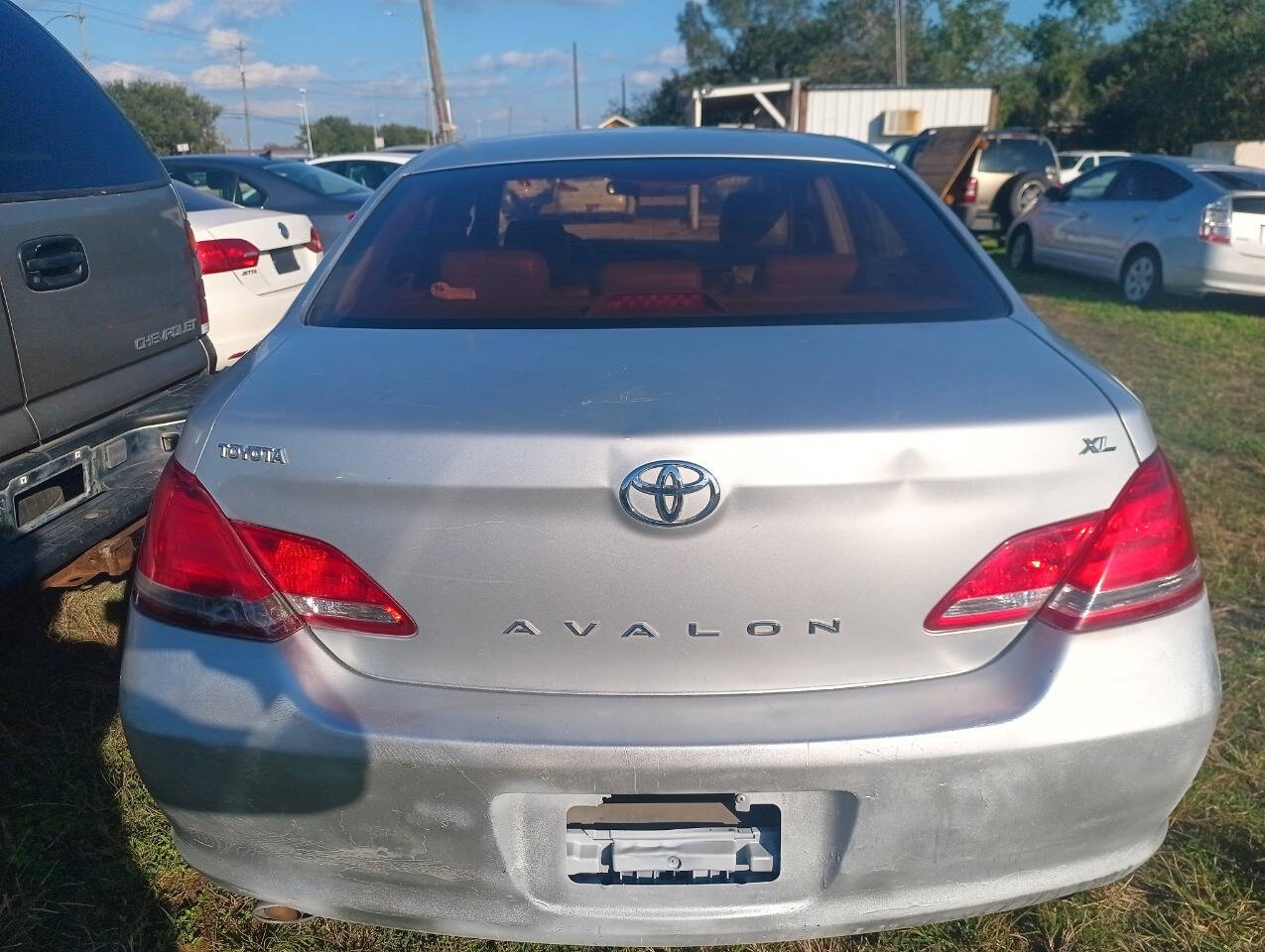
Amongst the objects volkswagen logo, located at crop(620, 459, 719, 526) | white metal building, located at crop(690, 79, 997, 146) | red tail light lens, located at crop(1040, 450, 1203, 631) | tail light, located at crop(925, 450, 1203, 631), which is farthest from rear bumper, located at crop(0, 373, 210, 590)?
white metal building, located at crop(690, 79, 997, 146)

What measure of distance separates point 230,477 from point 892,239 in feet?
5.09

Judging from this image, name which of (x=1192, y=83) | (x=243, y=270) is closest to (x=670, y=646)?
(x=243, y=270)

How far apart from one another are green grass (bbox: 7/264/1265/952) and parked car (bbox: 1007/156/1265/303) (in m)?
5.74

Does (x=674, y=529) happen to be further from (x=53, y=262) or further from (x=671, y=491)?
(x=53, y=262)

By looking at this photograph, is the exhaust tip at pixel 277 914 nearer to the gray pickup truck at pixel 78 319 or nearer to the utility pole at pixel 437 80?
the gray pickup truck at pixel 78 319

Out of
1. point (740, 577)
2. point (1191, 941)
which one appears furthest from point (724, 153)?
point (1191, 941)

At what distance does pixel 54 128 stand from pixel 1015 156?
1558cm

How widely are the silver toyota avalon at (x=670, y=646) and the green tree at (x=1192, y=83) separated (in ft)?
119

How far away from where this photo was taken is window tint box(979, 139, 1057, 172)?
15.7 m

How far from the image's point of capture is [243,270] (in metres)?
4.23

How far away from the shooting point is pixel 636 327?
1.90m

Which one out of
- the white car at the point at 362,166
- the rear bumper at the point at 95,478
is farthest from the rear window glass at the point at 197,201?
the white car at the point at 362,166

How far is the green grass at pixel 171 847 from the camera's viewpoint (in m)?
2.07

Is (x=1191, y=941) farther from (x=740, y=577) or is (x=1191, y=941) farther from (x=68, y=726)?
(x=68, y=726)
